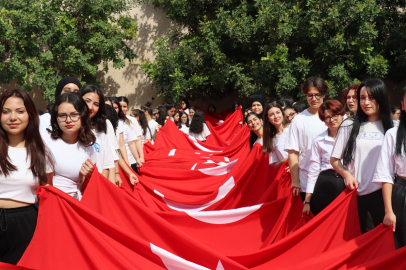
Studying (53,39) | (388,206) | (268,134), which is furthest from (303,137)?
(53,39)

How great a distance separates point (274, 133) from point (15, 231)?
10.4 ft

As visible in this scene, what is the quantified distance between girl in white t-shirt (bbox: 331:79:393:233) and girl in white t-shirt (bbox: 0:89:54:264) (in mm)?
2125

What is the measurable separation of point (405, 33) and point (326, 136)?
11259 mm

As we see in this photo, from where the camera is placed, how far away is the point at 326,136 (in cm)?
385

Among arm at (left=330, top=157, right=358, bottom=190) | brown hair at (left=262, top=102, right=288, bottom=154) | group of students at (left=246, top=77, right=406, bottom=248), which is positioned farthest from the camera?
brown hair at (left=262, top=102, right=288, bottom=154)

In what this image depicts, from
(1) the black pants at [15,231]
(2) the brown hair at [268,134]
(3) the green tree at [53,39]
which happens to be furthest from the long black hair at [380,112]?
(3) the green tree at [53,39]

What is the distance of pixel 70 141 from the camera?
3.29 m

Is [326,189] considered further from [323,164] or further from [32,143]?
[32,143]

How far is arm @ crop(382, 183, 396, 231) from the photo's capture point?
2758 mm

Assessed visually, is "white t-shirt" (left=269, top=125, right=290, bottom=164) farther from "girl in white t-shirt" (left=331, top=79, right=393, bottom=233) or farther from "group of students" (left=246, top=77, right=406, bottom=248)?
"girl in white t-shirt" (left=331, top=79, right=393, bottom=233)

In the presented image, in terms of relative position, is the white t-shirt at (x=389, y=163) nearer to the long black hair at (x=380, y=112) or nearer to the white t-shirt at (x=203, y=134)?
the long black hair at (x=380, y=112)

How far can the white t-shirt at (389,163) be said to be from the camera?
279 cm

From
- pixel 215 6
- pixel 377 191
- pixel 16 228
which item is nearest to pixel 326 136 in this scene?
pixel 377 191

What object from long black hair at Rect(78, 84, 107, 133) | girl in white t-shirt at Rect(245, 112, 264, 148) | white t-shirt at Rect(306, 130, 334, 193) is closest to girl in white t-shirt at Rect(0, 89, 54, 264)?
long black hair at Rect(78, 84, 107, 133)
